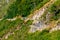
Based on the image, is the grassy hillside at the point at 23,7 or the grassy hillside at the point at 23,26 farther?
the grassy hillside at the point at 23,7

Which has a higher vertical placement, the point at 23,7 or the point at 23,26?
the point at 23,7

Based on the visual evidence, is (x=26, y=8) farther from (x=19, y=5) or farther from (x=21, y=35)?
(x=21, y=35)

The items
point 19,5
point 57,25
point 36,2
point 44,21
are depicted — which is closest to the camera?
point 57,25

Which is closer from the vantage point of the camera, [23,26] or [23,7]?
[23,26]

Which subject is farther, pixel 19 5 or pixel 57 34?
pixel 19 5

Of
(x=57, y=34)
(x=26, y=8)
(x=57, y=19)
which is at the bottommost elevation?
(x=57, y=34)

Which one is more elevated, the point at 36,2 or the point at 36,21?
the point at 36,2

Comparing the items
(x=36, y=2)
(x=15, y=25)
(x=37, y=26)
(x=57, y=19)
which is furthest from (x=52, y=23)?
(x=36, y=2)

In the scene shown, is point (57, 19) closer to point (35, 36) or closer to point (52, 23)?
point (52, 23)

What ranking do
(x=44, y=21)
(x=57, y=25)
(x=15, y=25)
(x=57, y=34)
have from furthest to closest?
(x=15, y=25) → (x=44, y=21) → (x=57, y=25) → (x=57, y=34)

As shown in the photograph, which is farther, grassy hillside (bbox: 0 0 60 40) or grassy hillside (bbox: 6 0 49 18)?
grassy hillside (bbox: 6 0 49 18)
